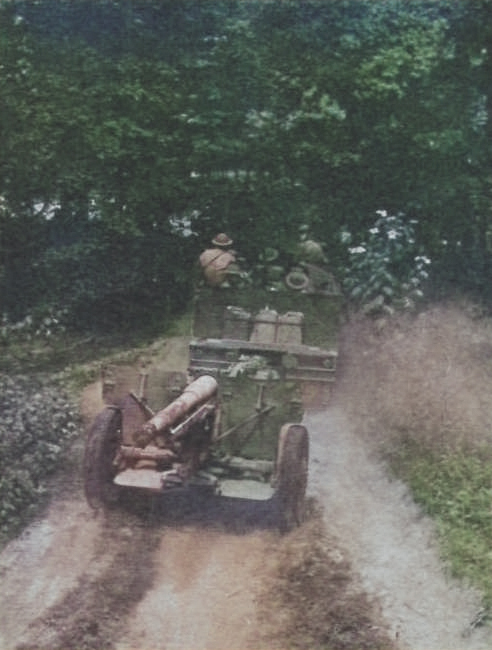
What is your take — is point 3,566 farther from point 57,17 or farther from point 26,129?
point 57,17

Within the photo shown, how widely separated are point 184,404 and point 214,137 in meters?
1.24

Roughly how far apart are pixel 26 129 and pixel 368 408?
2048mm

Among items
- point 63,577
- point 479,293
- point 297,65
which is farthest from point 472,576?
point 297,65

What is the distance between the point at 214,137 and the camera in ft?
18.1

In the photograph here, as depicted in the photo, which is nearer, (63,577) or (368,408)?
(63,577)

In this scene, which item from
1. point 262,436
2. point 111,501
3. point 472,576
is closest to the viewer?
point 472,576

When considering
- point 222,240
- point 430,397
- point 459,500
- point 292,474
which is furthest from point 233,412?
point 459,500

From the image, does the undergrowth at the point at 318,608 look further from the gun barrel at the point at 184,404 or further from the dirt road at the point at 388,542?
the gun barrel at the point at 184,404

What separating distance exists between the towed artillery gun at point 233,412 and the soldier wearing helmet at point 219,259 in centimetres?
8

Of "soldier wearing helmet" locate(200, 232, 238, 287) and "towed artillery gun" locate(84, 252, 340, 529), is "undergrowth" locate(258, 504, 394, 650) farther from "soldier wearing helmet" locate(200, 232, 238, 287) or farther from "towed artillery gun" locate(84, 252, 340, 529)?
"soldier wearing helmet" locate(200, 232, 238, 287)

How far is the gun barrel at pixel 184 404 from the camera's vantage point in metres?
5.43

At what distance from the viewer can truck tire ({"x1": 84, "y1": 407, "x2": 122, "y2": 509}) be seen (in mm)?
5410

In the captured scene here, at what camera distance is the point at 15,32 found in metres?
5.57

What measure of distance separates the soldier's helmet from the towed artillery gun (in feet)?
0.70
